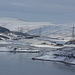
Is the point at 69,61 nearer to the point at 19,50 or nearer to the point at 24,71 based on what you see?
the point at 24,71

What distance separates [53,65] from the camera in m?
28.3

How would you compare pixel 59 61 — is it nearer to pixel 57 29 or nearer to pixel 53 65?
pixel 53 65

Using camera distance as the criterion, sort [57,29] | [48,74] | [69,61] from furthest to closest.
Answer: [57,29] → [69,61] → [48,74]

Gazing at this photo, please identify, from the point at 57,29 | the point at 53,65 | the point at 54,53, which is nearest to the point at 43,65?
the point at 53,65

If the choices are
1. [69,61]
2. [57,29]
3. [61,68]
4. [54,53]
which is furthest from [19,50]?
[57,29]

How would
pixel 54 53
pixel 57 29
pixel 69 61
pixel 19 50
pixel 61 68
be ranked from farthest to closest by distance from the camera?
pixel 57 29 → pixel 19 50 → pixel 54 53 → pixel 69 61 → pixel 61 68

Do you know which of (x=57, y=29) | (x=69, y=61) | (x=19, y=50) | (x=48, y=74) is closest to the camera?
(x=48, y=74)

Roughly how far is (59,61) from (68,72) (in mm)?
5021

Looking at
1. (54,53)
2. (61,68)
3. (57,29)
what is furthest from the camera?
(57,29)

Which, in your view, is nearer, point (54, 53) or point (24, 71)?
point (24, 71)

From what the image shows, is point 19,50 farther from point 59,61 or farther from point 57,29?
Answer: point 57,29

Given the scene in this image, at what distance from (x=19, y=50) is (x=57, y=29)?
4190 centimetres

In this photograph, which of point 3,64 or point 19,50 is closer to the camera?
point 3,64

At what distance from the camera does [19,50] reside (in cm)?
4022
